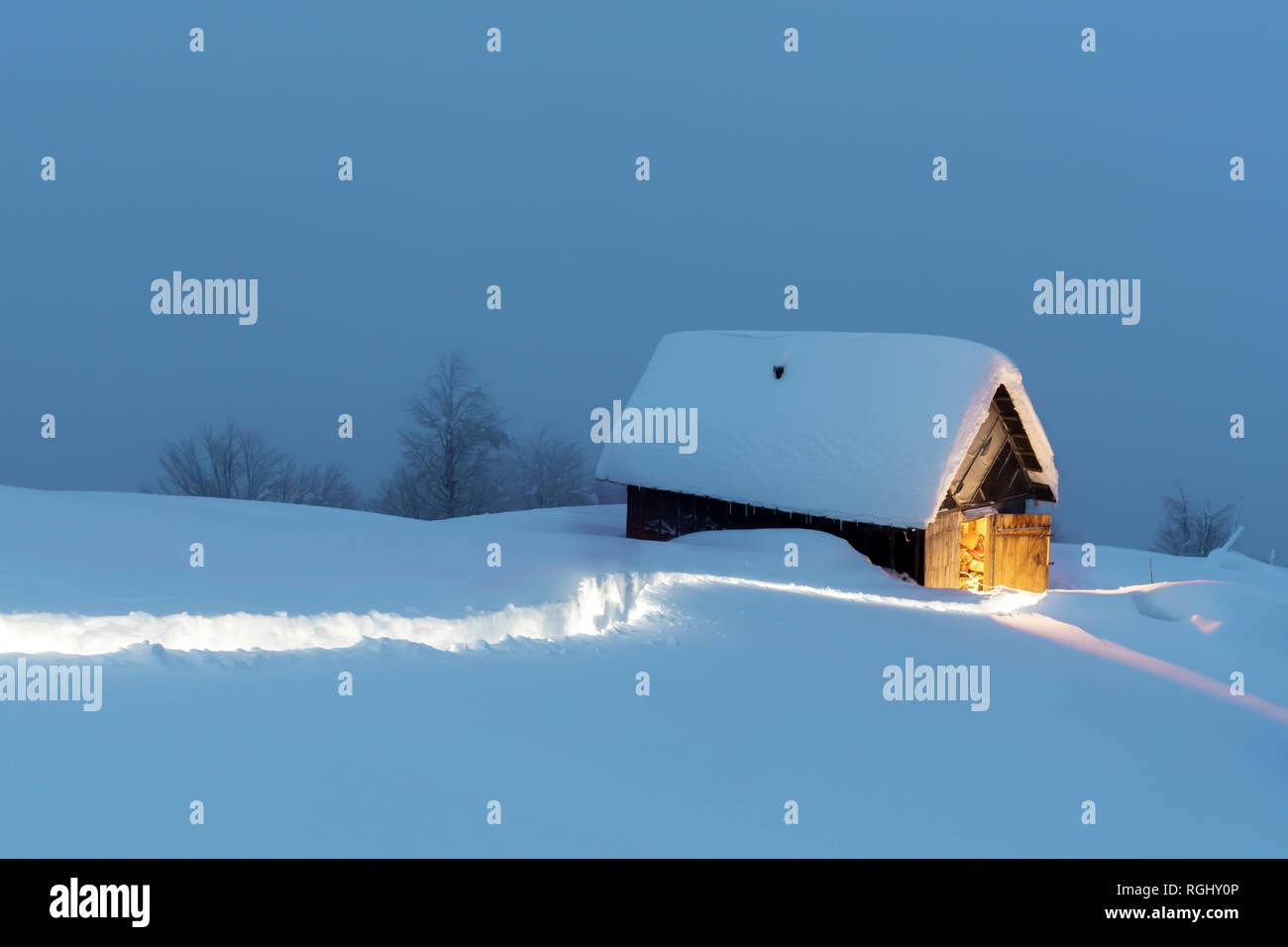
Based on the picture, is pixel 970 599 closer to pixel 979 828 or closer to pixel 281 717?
pixel 979 828

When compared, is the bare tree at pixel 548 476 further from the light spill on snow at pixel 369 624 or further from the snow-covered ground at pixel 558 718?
the snow-covered ground at pixel 558 718

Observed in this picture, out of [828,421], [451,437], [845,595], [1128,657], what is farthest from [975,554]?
[451,437]

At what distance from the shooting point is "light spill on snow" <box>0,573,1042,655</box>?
6152mm

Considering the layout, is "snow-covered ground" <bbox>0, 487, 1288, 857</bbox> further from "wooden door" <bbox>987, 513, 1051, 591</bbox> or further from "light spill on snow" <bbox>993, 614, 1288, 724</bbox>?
"wooden door" <bbox>987, 513, 1051, 591</bbox>

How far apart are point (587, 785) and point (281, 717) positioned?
6.51ft

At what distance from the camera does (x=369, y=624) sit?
7543mm

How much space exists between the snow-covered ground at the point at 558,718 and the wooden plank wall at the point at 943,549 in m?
5.24

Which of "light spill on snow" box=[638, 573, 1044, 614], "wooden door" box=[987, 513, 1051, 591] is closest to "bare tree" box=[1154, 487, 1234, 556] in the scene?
"wooden door" box=[987, 513, 1051, 591]

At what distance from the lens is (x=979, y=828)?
14.6 ft

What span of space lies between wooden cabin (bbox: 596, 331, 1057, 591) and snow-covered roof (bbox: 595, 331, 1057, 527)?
0.03 m

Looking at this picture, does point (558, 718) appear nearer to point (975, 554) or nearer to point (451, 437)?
point (975, 554)

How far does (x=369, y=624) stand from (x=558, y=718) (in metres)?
3.10
